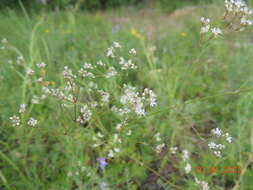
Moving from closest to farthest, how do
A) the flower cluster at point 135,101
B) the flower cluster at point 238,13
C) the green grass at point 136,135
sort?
the flower cluster at point 135,101 → the flower cluster at point 238,13 → the green grass at point 136,135

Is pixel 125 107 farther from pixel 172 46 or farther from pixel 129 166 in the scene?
pixel 172 46

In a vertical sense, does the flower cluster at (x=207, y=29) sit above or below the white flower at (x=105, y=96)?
above

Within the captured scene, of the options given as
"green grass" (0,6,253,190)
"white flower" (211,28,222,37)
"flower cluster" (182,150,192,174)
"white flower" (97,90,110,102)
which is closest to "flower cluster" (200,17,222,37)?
"white flower" (211,28,222,37)

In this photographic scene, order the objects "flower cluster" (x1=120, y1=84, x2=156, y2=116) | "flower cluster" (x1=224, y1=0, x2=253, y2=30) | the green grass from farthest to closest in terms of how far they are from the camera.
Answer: the green grass < "flower cluster" (x1=224, y1=0, x2=253, y2=30) < "flower cluster" (x1=120, y1=84, x2=156, y2=116)

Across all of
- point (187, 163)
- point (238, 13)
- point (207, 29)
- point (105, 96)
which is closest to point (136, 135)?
point (187, 163)

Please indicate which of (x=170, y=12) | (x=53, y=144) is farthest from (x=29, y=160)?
(x=170, y=12)

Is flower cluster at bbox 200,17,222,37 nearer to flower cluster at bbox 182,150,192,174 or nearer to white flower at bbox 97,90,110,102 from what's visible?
white flower at bbox 97,90,110,102
